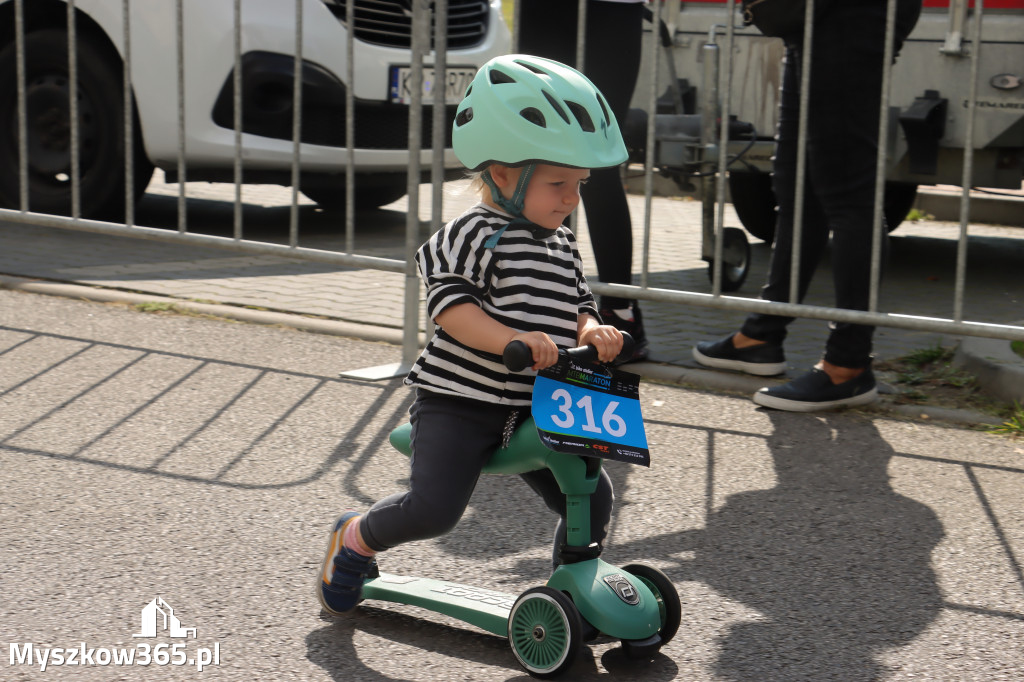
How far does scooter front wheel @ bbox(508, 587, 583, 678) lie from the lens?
2.42m

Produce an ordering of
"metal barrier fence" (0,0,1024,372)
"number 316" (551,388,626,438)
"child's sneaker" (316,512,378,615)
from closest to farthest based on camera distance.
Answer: "number 316" (551,388,626,438) < "child's sneaker" (316,512,378,615) < "metal barrier fence" (0,0,1024,372)

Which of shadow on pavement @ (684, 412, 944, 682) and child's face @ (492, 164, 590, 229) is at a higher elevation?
child's face @ (492, 164, 590, 229)

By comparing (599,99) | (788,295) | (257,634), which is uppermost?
(599,99)

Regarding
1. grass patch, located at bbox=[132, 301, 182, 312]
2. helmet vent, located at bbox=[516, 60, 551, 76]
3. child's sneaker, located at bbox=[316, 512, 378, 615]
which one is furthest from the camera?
grass patch, located at bbox=[132, 301, 182, 312]

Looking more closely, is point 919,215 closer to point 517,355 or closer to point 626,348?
point 626,348

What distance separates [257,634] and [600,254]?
8.31 ft

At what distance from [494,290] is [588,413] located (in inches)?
12.1

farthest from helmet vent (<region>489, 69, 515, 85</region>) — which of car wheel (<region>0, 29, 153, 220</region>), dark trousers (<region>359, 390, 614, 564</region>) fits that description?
car wheel (<region>0, 29, 153, 220</region>)

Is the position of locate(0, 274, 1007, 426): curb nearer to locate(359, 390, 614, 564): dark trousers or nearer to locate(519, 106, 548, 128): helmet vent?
locate(359, 390, 614, 564): dark trousers


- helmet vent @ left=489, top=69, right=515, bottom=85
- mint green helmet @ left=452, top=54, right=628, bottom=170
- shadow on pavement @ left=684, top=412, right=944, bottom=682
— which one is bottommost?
shadow on pavement @ left=684, top=412, right=944, bottom=682

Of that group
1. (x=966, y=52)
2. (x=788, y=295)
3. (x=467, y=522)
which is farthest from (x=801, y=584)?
(x=966, y=52)

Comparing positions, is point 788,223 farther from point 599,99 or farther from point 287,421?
point 599,99

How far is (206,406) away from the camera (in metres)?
4.21

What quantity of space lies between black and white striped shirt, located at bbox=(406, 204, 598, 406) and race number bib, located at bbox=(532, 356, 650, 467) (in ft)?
0.41
